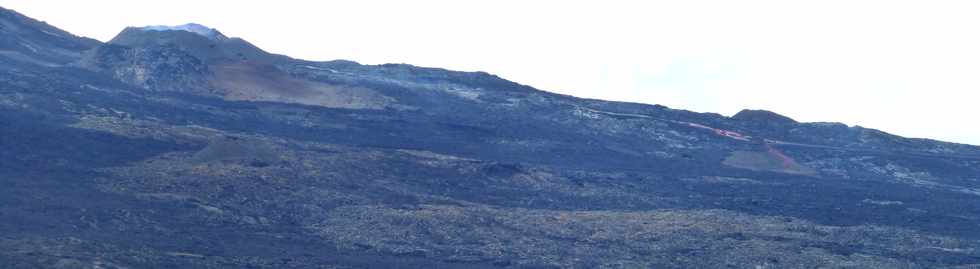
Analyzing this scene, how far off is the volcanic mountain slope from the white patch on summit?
1039 centimetres

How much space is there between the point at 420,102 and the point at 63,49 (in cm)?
2089

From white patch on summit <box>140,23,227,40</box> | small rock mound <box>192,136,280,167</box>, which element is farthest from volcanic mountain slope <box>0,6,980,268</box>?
white patch on summit <box>140,23,227,40</box>

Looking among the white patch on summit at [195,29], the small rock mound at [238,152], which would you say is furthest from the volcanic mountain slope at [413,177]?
the white patch on summit at [195,29]

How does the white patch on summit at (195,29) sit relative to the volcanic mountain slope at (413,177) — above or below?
above

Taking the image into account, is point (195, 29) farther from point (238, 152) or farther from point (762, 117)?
point (238, 152)

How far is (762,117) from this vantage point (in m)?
75.2

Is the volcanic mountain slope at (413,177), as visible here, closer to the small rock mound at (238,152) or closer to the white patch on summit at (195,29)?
the small rock mound at (238,152)

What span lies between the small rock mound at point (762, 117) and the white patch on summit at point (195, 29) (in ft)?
116

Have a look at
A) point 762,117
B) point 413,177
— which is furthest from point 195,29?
point 413,177

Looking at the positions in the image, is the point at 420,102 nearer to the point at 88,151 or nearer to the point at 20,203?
the point at 88,151

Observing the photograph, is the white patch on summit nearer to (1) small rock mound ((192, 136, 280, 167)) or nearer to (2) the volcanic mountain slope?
(2) the volcanic mountain slope

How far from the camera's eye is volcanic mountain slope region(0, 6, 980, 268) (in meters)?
34.2

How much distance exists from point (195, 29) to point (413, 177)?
173 feet

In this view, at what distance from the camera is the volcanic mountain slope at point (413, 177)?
Answer: 34188mm
